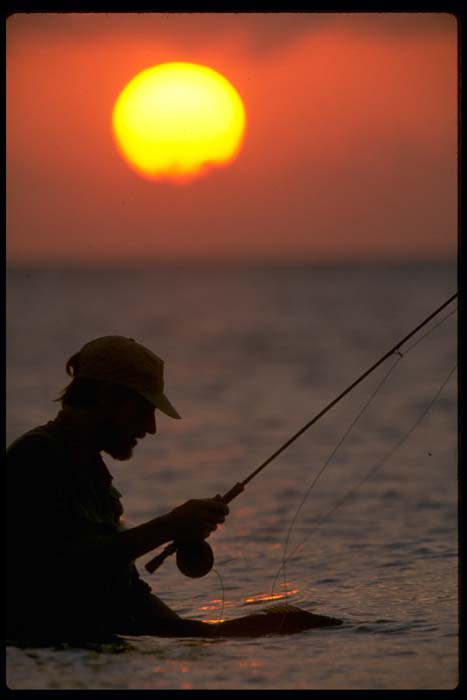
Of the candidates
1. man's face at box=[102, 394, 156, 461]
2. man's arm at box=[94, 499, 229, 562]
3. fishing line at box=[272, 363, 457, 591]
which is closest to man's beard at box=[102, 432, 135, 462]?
man's face at box=[102, 394, 156, 461]

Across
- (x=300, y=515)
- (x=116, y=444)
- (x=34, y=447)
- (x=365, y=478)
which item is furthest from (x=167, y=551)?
(x=365, y=478)

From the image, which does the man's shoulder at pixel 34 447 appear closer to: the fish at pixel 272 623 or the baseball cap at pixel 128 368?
the baseball cap at pixel 128 368

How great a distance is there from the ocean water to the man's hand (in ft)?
1.92

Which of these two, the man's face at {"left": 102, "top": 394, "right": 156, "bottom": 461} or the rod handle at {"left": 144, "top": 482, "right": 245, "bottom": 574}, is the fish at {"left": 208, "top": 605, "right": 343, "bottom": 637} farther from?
the man's face at {"left": 102, "top": 394, "right": 156, "bottom": 461}

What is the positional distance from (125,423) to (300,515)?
5.24 metres

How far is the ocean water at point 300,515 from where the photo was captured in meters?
Result: 5.75

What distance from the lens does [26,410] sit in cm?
1875

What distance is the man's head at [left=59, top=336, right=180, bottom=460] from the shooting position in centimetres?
552

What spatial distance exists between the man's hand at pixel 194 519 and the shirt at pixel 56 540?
244 mm

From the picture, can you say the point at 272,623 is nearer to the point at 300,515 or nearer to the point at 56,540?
the point at 56,540

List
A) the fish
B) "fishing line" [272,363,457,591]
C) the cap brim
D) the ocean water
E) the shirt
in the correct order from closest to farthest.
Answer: the shirt → the cap brim → the ocean water → the fish → "fishing line" [272,363,457,591]

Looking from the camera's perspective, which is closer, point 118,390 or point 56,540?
point 56,540

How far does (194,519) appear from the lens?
17.7ft
